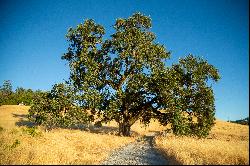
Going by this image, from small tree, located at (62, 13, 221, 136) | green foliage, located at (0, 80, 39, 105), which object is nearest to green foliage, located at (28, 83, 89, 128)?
small tree, located at (62, 13, 221, 136)

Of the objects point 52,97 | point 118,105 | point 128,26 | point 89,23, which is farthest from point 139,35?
point 52,97

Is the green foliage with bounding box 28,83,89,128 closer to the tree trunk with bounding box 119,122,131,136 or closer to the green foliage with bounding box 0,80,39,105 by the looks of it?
the tree trunk with bounding box 119,122,131,136

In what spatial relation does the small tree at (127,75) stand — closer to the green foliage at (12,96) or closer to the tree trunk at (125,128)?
the tree trunk at (125,128)

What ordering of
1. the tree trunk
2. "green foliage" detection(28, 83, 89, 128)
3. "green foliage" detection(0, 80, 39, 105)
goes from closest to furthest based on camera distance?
"green foliage" detection(28, 83, 89, 128) < the tree trunk < "green foliage" detection(0, 80, 39, 105)

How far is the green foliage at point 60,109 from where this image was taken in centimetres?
3641

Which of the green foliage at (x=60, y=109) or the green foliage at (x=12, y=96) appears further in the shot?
the green foliage at (x=12, y=96)

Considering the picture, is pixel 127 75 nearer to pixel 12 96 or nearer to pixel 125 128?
pixel 125 128

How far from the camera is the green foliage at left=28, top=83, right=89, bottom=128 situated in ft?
119

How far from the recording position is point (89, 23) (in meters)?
40.3

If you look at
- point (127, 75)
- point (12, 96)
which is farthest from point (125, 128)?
point (12, 96)

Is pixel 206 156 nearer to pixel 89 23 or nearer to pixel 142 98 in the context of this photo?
pixel 142 98

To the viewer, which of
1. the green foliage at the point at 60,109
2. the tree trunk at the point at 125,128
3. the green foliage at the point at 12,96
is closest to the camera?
the green foliage at the point at 60,109

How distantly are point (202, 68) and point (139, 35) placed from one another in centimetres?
911

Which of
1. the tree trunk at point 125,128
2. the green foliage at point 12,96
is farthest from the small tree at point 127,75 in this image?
the green foliage at point 12,96
